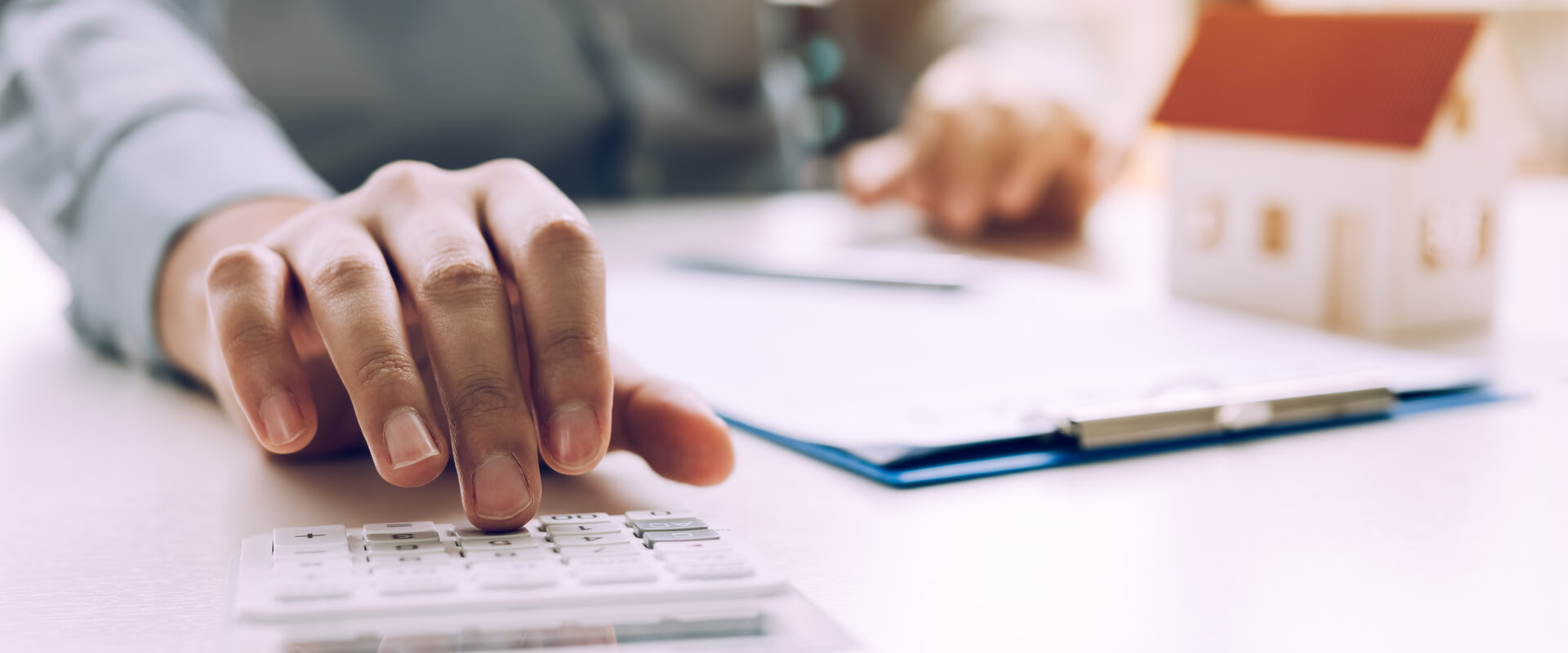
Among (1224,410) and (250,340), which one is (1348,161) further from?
(250,340)

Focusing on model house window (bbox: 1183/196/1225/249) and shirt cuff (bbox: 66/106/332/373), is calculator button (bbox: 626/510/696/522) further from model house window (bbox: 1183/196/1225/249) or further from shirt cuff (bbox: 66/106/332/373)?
model house window (bbox: 1183/196/1225/249)

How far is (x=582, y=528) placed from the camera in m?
0.29

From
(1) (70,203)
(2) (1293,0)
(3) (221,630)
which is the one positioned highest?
(2) (1293,0)

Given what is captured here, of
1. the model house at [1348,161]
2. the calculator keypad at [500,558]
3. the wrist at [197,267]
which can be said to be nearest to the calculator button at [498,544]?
the calculator keypad at [500,558]

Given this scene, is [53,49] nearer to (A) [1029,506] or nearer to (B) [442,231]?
(B) [442,231]

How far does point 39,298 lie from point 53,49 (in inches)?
8.4

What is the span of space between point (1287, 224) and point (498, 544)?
0.49 meters

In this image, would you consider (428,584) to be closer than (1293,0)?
Yes

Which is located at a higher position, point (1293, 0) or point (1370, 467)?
point (1293, 0)

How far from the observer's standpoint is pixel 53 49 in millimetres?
617

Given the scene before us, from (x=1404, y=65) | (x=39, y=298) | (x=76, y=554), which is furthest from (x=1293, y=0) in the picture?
(x=76, y=554)

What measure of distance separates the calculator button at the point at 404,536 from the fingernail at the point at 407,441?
0.05 feet

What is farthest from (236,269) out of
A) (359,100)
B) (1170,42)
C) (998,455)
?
(1170,42)

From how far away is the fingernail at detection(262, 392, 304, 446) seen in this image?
0.31m
